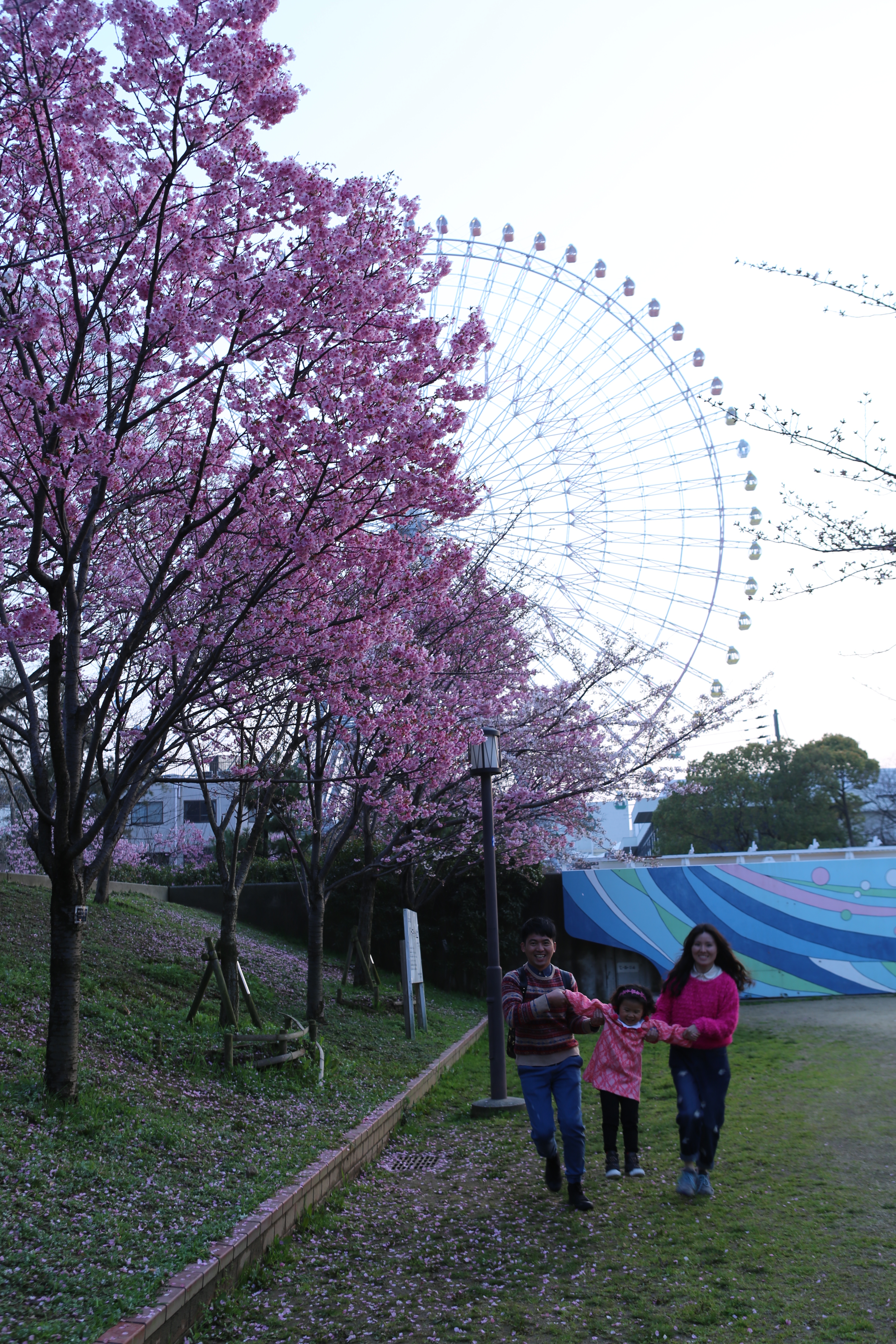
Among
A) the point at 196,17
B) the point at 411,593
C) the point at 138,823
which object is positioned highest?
the point at 196,17

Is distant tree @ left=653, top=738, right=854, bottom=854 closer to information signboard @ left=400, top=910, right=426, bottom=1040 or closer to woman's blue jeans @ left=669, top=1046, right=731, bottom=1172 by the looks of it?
information signboard @ left=400, top=910, right=426, bottom=1040

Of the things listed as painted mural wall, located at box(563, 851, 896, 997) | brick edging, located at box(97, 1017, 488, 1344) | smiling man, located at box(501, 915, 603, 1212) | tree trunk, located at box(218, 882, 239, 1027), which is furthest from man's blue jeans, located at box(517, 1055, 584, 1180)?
painted mural wall, located at box(563, 851, 896, 997)

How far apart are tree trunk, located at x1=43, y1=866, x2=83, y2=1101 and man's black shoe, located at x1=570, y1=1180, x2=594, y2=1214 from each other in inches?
117

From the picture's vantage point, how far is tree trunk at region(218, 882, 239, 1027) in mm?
10227

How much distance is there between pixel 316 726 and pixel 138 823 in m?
9.06

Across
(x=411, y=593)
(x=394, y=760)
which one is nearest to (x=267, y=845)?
(x=394, y=760)

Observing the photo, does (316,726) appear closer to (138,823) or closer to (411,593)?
(411,593)

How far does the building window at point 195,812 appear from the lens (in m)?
40.7

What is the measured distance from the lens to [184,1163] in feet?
18.6

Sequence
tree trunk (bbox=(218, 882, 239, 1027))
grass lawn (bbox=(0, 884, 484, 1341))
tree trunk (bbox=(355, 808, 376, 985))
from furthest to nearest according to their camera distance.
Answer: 1. tree trunk (bbox=(355, 808, 376, 985))
2. tree trunk (bbox=(218, 882, 239, 1027))
3. grass lawn (bbox=(0, 884, 484, 1341))

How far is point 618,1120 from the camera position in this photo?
6.02 metres

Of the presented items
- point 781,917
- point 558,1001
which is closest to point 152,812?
point 781,917

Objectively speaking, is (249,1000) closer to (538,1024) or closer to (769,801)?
(538,1024)

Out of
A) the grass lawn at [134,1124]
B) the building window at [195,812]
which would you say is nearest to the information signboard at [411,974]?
the grass lawn at [134,1124]
